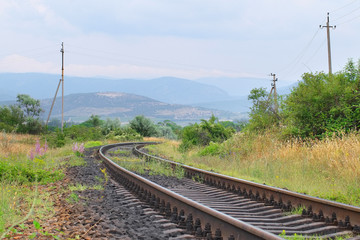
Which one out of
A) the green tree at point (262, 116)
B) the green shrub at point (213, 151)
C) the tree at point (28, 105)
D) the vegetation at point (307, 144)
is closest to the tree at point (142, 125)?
the vegetation at point (307, 144)

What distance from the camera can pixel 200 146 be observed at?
2098 centimetres

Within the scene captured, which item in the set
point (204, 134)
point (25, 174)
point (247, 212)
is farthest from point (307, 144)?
point (25, 174)

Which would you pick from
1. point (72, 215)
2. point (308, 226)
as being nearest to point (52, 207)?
point (72, 215)

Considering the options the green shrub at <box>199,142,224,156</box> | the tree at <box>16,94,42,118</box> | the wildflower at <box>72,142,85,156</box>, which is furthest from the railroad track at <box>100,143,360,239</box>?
the tree at <box>16,94,42,118</box>

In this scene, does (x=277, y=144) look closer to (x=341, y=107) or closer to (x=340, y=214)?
(x=341, y=107)

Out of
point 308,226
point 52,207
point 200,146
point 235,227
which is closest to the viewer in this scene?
point 235,227

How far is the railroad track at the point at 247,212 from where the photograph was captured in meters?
4.86

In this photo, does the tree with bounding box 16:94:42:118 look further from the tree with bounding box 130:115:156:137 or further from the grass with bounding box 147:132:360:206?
the grass with bounding box 147:132:360:206

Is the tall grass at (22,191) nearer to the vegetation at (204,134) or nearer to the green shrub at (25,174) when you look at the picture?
the green shrub at (25,174)

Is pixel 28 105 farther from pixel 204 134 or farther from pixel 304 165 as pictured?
pixel 304 165

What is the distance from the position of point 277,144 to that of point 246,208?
23.4 ft

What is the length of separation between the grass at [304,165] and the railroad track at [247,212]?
971 millimetres

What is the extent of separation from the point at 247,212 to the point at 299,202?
921mm

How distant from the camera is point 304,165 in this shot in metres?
→ 10.4
